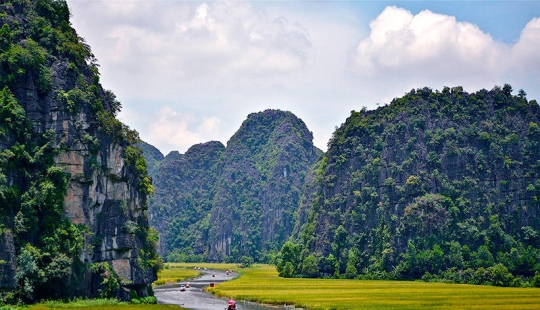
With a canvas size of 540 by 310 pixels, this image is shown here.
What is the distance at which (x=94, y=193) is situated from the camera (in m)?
56.3

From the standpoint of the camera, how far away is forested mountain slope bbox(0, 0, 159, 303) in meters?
48.9

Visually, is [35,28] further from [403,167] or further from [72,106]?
[403,167]

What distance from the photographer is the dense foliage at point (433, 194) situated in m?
98.5

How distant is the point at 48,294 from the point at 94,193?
34.2 ft

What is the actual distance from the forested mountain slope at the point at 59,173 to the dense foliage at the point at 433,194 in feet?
176

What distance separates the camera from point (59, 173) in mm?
52125

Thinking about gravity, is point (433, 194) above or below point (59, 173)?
above

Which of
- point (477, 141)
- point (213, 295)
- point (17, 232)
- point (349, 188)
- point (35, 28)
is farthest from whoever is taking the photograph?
point (349, 188)

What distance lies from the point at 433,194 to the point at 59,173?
73187 mm

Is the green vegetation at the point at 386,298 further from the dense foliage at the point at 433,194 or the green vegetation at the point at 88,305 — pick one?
the dense foliage at the point at 433,194

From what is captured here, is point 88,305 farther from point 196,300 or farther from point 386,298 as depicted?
point 386,298

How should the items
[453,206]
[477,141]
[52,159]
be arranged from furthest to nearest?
[477,141], [453,206], [52,159]

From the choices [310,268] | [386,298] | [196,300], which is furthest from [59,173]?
[310,268]

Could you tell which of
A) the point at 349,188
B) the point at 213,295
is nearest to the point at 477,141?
the point at 349,188
